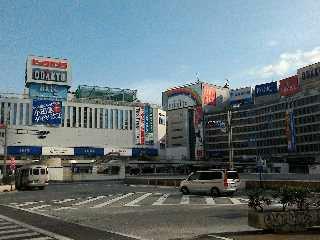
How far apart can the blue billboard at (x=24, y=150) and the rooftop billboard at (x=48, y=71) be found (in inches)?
730

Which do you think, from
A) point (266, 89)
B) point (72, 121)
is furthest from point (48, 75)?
point (266, 89)

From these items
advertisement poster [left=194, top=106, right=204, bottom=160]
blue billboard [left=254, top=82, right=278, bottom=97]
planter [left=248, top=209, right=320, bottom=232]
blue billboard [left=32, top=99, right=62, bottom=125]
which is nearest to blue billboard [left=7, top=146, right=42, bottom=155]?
blue billboard [left=32, top=99, right=62, bottom=125]

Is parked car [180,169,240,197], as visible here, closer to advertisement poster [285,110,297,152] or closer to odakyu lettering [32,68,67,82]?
odakyu lettering [32,68,67,82]

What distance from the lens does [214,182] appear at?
31.2 meters

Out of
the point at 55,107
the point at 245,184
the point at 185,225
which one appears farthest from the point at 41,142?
the point at 185,225

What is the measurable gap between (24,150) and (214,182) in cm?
9878

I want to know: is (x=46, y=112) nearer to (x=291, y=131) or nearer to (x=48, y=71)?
(x=48, y=71)

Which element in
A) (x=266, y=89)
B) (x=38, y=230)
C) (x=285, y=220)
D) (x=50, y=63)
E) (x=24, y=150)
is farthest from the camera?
(x=266, y=89)

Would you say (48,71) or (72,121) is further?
(72,121)

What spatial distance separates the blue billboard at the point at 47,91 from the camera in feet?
383

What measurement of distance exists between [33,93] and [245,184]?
295 feet

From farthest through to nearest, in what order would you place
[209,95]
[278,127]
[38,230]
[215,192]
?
[209,95]
[278,127]
[215,192]
[38,230]

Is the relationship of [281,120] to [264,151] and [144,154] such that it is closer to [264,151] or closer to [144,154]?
[264,151]

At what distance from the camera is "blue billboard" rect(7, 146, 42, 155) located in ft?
393
